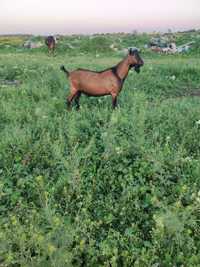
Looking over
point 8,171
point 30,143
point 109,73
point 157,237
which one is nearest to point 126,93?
point 109,73

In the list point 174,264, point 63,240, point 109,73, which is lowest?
point 174,264

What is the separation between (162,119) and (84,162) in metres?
2.80

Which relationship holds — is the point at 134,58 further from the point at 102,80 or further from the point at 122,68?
the point at 102,80

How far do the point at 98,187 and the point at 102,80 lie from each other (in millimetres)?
3688

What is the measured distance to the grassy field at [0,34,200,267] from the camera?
464 centimetres

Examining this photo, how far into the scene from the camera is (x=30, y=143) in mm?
7289

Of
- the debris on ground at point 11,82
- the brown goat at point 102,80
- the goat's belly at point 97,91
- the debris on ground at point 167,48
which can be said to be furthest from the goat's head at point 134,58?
the debris on ground at point 167,48

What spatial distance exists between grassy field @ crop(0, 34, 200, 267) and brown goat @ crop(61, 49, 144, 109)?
45 centimetres

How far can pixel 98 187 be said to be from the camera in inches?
239

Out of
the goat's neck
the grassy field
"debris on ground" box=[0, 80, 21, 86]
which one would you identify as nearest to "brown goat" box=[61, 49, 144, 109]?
the goat's neck

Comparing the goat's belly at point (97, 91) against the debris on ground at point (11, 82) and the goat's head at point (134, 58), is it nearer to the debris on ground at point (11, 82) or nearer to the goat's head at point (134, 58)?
the goat's head at point (134, 58)

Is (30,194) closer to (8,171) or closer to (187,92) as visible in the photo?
(8,171)

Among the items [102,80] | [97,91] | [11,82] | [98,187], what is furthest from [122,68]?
[11,82]

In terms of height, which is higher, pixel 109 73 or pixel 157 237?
pixel 109 73
